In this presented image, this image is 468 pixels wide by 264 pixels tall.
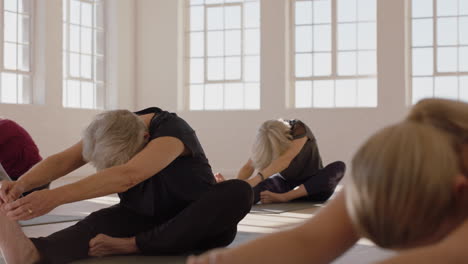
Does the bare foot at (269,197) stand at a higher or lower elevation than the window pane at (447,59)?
lower

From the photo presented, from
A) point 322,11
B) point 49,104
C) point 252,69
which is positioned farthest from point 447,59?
point 49,104

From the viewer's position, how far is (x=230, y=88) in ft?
41.4

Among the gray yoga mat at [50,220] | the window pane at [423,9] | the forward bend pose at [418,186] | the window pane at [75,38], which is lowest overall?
the gray yoga mat at [50,220]

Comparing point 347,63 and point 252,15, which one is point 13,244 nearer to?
point 347,63

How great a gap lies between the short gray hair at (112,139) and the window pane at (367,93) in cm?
935

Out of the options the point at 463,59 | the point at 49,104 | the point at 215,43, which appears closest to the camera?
the point at 49,104

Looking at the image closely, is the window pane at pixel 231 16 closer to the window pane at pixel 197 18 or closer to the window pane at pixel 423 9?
the window pane at pixel 197 18

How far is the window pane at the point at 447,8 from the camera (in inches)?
446

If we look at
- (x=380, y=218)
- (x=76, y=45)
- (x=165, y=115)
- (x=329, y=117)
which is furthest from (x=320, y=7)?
(x=380, y=218)

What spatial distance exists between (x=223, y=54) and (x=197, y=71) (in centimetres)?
62

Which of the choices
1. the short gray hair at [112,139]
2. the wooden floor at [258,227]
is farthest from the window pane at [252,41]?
the short gray hair at [112,139]

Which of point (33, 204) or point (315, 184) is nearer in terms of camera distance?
point (33, 204)

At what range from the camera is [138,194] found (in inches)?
115

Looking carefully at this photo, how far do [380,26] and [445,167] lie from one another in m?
11.0
